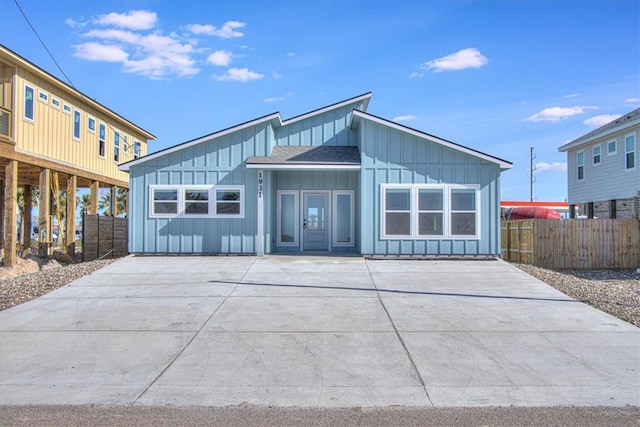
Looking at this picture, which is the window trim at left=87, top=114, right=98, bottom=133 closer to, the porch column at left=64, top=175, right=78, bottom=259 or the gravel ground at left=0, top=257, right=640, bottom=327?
the porch column at left=64, top=175, right=78, bottom=259

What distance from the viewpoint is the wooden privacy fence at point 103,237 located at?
56.4ft

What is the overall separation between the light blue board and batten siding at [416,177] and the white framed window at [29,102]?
1103 cm

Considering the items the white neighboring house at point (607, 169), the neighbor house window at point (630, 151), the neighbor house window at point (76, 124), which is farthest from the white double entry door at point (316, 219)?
the neighbor house window at point (630, 151)

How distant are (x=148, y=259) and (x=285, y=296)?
6427mm

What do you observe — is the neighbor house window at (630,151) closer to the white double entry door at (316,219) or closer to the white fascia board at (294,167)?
the white double entry door at (316,219)

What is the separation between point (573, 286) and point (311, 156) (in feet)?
27.5

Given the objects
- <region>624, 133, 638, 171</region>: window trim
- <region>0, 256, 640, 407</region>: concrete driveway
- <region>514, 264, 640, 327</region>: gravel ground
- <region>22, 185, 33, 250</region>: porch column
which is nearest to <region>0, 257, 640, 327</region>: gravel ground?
<region>514, 264, 640, 327</region>: gravel ground

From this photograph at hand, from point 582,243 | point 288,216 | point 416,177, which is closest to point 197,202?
point 288,216

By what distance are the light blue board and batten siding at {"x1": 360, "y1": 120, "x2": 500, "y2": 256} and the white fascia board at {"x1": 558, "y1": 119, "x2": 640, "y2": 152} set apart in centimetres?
1097

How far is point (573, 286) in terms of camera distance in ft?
37.6

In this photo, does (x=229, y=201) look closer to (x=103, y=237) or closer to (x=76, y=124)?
(x=103, y=237)

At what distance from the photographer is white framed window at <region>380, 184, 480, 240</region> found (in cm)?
1487

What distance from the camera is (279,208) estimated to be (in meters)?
16.8

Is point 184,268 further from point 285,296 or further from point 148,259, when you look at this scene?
point 285,296
